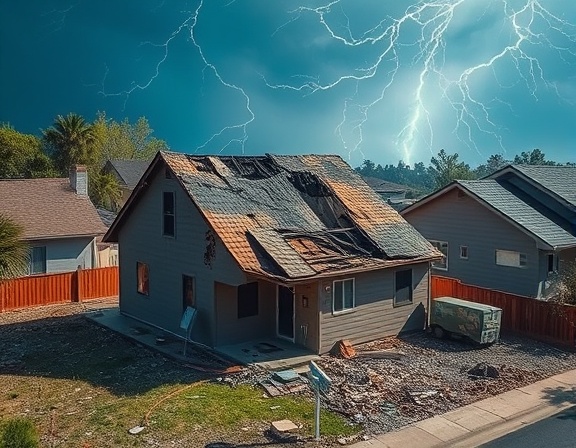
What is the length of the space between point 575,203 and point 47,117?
115675 millimetres

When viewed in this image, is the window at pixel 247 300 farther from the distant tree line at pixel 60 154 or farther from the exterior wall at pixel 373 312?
the distant tree line at pixel 60 154

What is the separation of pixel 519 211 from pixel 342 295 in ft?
36.0

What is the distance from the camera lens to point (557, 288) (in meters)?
24.2

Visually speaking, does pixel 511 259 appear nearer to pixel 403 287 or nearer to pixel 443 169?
pixel 403 287

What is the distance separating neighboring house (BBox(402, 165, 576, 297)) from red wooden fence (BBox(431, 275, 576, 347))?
11.4 ft

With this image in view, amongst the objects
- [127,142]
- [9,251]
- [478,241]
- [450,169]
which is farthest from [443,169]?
[9,251]

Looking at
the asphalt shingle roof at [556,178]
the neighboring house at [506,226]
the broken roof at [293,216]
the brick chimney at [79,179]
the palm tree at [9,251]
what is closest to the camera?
the palm tree at [9,251]

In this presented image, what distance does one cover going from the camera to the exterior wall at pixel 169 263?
18047mm

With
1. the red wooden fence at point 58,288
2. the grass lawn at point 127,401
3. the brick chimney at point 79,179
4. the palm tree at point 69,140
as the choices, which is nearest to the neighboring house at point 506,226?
the grass lawn at point 127,401

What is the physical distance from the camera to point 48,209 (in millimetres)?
29328

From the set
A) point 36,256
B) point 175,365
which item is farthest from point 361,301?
point 36,256

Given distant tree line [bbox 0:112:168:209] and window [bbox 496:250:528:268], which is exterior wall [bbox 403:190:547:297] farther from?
distant tree line [bbox 0:112:168:209]

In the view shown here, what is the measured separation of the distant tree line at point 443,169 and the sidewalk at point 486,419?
Result: 29.2 m

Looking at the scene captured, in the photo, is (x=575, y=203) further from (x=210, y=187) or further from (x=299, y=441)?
(x=299, y=441)
